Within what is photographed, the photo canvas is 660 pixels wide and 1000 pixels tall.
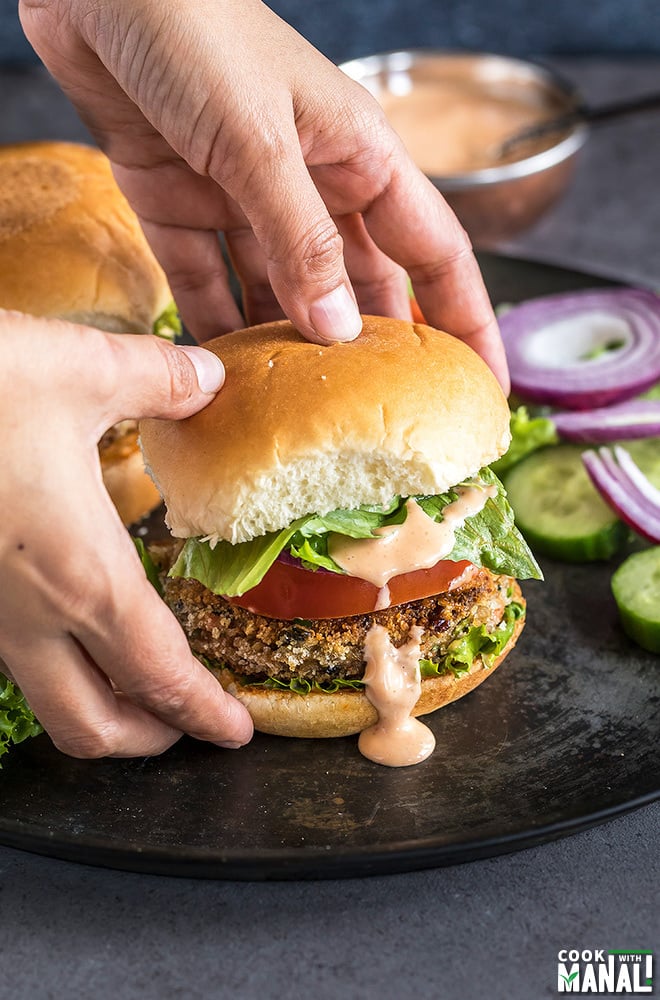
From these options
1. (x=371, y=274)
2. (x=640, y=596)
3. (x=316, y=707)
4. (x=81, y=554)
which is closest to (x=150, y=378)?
(x=81, y=554)

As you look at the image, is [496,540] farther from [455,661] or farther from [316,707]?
[316,707]

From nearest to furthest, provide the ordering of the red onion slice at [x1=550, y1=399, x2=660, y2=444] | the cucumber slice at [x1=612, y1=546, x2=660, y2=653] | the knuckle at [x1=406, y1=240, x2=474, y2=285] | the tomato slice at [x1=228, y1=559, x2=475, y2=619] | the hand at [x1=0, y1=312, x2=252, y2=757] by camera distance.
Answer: the hand at [x1=0, y1=312, x2=252, y2=757] < the tomato slice at [x1=228, y1=559, x2=475, y2=619] < the cucumber slice at [x1=612, y1=546, x2=660, y2=653] < the knuckle at [x1=406, y1=240, x2=474, y2=285] < the red onion slice at [x1=550, y1=399, x2=660, y2=444]

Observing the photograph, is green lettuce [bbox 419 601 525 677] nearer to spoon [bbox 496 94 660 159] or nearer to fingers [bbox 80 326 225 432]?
fingers [bbox 80 326 225 432]

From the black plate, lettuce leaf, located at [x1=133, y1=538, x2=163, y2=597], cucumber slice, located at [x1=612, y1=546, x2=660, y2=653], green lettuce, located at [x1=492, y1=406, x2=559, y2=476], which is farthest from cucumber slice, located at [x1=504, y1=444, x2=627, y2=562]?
lettuce leaf, located at [x1=133, y1=538, x2=163, y2=597]

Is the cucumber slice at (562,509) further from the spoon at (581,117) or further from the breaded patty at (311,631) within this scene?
the spoon at (581,117)

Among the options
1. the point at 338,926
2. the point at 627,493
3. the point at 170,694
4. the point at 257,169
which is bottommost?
the point at 338,926

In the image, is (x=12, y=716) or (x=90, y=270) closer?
(x=12, y=716)

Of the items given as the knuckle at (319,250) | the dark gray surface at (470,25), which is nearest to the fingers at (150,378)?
the knuckle at (319,250)
